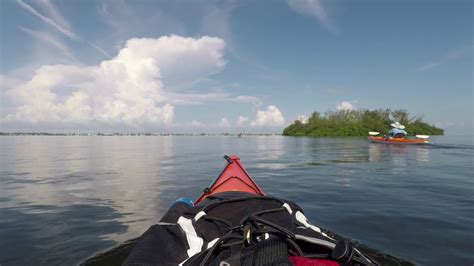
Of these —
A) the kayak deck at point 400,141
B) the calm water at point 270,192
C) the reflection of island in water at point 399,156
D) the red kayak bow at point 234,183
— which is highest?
the kayak deck at point 400,141

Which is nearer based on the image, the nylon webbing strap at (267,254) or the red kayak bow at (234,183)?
the nylon webbing strap at (267,254)

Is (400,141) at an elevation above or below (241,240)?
above

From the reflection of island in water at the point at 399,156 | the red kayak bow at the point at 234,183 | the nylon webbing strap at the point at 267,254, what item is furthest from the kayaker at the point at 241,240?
the reflection of island in water at the point at 399,156

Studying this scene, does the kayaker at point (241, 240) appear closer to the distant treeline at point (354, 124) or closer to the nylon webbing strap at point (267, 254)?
the nylon webbing strap at point (267, 254)

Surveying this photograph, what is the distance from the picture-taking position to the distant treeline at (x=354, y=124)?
96562 mm

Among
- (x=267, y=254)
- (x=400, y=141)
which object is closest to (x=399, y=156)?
(x=400, y=141)

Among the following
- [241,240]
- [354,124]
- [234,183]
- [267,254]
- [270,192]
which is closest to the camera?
[267,254]

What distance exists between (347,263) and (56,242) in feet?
16.6

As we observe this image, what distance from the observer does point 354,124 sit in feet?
324

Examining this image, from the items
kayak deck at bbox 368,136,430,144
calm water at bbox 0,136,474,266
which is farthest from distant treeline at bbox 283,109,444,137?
calm water at bbox 0,136,474,266

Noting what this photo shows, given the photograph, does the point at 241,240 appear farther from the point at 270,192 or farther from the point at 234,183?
the point at 270,192

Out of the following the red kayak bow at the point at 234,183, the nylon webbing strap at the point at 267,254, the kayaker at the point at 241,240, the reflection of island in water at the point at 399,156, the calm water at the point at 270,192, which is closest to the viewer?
the nylon webbing strap at the point at 267,254

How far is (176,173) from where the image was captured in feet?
44.1

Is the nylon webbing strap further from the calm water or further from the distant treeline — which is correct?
the distant treeline
